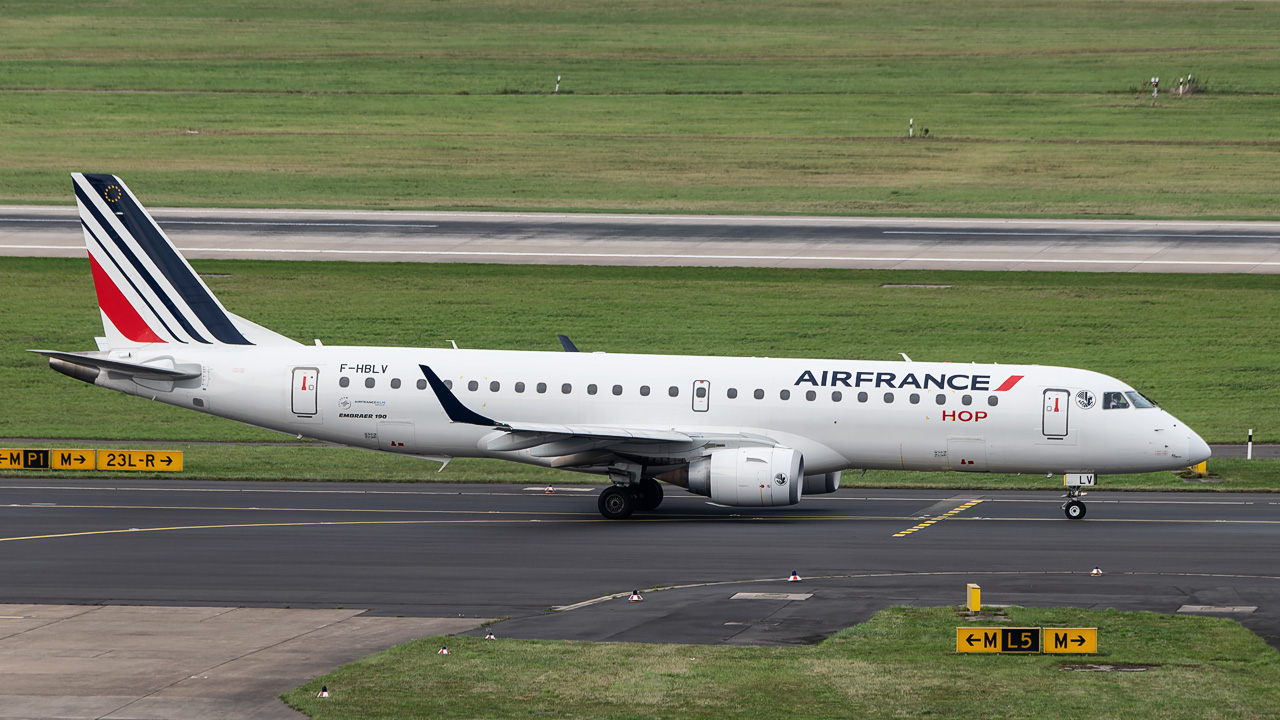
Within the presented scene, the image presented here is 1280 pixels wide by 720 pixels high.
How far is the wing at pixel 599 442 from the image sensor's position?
120ft

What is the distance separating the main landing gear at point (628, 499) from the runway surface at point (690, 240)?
1169 inches

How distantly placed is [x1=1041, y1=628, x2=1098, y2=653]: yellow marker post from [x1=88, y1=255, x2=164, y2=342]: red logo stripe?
88.2ft

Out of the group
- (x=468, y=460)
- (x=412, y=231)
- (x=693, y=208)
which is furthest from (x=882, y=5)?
(x=468, y=460)

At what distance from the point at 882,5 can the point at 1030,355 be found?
104 metres

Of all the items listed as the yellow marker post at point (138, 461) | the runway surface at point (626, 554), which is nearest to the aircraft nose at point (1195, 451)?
the runway surface at point (626, 554)

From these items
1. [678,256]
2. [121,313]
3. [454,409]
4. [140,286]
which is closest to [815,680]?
[454,409]

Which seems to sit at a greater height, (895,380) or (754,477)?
(895,380)

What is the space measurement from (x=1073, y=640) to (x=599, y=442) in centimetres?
1634

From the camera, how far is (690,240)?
72.1 metres

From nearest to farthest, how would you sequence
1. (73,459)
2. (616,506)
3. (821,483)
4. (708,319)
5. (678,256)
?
1. (616,506)
2. (821,483)
3. (73,459)
4. (708,319)
5. (678,256)

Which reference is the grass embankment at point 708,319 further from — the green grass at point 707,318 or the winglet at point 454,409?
the winglet at point 454,409

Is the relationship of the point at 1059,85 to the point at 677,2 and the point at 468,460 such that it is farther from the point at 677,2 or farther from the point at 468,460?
the point at 468,460

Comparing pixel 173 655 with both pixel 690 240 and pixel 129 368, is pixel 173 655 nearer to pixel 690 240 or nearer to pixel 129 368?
pixel 129 368

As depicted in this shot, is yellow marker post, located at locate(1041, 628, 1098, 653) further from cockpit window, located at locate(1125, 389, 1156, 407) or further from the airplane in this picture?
cockpit window, located at locate(1125, 389, 1156, 407)
